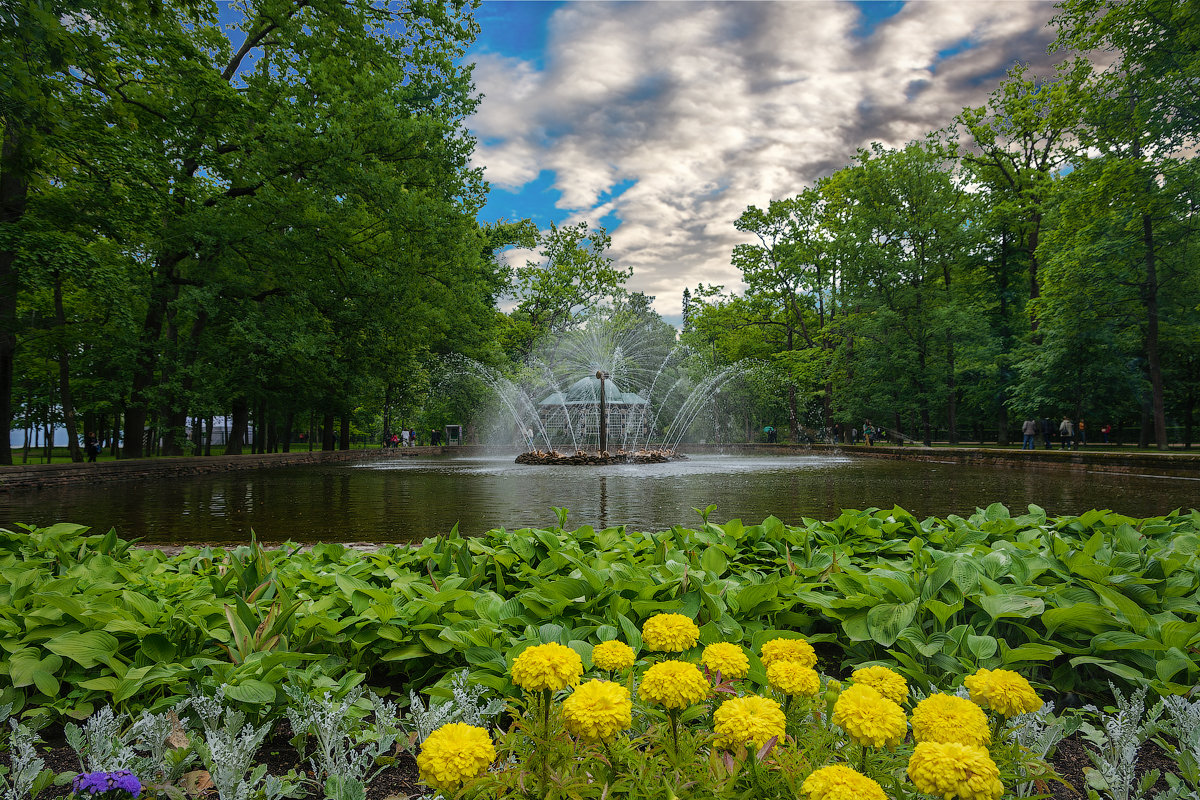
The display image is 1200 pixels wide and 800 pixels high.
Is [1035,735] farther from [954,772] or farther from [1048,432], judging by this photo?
[1048,432]

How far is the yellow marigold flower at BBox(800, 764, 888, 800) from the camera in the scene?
97cm

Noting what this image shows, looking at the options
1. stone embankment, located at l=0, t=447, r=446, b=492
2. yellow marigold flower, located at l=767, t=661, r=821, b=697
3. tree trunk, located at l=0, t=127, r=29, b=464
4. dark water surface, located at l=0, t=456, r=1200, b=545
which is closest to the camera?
yellow marigold flower, located at l=767, t=661, r=821, b=697

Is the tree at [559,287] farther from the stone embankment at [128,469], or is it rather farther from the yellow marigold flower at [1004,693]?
the yellow marigold flower at [1004,693]

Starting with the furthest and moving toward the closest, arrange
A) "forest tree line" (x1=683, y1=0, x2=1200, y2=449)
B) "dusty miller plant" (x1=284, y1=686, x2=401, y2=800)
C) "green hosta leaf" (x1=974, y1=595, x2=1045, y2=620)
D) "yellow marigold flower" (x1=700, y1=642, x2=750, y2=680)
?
"forest tree line" (x1=683, y1=0, x2=1200, y2=449) → "green hosta leaf" (x1=974, y1=595, x2=1045, y2=620) → "dusty miller plant" (x1=284, y1=686, x2=401, y2=800) → "yellow marigold flower" (x1=700, y1=642, x2=750, y2=680)

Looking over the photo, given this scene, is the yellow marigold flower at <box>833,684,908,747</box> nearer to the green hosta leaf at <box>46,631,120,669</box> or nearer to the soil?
the soil

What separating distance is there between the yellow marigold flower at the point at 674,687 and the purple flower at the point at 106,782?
1263mm

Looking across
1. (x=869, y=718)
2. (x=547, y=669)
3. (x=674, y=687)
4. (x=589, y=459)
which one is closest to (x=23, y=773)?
(x=547, y=669)

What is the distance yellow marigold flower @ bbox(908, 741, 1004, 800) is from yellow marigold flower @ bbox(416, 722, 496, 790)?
0.75 metres

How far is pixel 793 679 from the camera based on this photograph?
138 cm

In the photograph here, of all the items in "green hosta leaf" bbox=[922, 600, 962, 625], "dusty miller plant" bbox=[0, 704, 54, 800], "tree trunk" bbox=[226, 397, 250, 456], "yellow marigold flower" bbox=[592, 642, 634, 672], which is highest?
"tree trunk" bbox=[226, 397, 250, 456]

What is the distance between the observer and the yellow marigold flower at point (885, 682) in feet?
4.61

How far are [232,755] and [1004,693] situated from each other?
1.86 metres

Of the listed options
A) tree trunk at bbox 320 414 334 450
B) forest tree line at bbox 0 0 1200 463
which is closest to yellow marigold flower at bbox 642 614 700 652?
forest tree line at bbox 0 0 1200 463

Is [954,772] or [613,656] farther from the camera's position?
[613,656]
